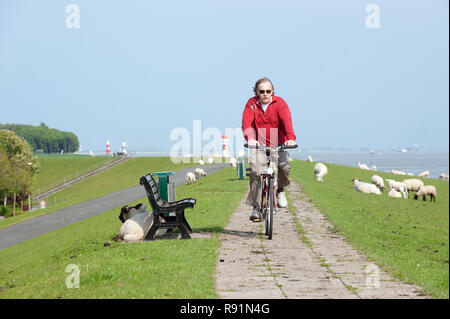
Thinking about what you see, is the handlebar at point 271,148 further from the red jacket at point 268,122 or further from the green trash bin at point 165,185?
the green trash bin at point 165,185

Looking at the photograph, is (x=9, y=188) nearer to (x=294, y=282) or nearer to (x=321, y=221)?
(x=321, y=221)

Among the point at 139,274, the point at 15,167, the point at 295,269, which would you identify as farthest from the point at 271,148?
the point at 15,167

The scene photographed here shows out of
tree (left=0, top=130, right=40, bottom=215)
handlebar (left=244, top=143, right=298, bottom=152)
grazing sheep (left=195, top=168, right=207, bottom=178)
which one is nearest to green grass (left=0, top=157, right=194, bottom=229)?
tree (left=0, top=130, right=40, bottom=215)

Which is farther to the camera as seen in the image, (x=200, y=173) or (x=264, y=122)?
(x=200, y=173)

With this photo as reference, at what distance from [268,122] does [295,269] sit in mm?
3234

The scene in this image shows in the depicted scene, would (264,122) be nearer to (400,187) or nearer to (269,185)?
(269,185)

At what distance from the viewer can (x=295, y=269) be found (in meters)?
8.26

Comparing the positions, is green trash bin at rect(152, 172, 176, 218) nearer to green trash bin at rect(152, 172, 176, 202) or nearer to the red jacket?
green trash bin at rect(152, 172, 176, 202)

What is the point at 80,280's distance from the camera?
769 centimetres

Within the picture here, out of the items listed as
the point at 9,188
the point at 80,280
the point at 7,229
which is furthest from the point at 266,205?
the point at 9,188

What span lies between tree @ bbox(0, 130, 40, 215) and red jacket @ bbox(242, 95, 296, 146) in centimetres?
5092

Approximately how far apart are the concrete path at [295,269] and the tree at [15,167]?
164 feet

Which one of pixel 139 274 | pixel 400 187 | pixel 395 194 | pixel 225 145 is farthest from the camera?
pixel 225 145
